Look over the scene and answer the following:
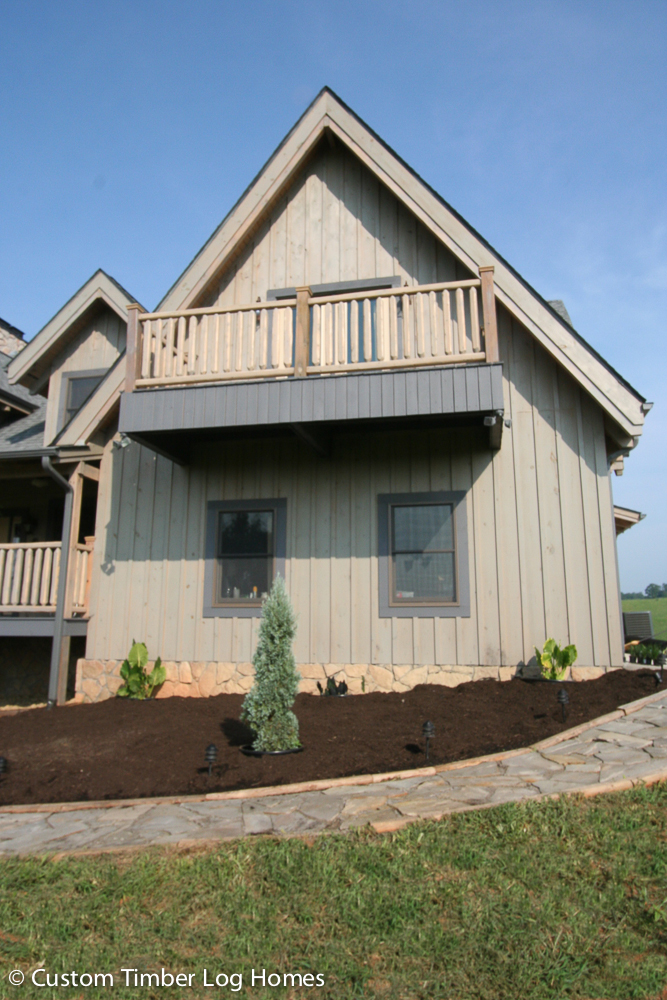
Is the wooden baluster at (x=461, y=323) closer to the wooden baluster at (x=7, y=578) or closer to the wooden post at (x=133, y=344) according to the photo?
the wooden post at (x=133, y=344)

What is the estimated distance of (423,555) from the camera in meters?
8.86

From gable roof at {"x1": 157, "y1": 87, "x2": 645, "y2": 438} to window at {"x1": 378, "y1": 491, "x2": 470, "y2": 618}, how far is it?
217 cm

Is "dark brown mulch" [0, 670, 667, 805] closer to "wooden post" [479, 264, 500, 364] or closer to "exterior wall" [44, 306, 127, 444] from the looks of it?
"wooden post" [479, 264, 500, 364]

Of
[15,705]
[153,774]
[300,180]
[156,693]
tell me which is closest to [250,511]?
[156,693]

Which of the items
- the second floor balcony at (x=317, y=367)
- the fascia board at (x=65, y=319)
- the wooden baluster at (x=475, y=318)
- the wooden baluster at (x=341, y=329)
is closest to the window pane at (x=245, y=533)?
the second floor balcony at (x=317, y=367)

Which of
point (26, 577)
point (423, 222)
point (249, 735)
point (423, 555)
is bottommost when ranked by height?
point (249, 735)

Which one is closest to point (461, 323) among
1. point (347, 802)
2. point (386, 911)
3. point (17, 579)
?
point (347, 802)

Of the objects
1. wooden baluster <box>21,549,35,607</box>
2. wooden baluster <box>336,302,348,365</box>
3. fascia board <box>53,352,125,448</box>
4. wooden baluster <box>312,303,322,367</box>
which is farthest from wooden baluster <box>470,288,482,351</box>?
wooden baluster <box>21,549,35,607</box>

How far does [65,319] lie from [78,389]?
1.17 m

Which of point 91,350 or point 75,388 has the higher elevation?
point 91,350

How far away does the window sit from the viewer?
8.69 meters

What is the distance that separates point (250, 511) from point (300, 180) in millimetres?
5167

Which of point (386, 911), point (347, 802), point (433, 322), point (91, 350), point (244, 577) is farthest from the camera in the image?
point (91, 350)

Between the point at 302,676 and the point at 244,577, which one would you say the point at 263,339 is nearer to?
the point at 244,577
